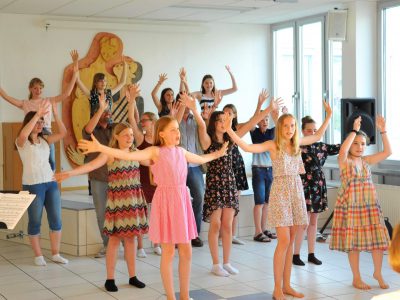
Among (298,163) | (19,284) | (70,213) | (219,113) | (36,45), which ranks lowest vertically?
(19,284)

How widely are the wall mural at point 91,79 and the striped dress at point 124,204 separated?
425cm

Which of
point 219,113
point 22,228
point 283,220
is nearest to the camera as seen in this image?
point 283,220

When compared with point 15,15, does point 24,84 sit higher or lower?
lower

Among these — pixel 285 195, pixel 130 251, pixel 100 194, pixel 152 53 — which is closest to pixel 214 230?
pixel 130 251

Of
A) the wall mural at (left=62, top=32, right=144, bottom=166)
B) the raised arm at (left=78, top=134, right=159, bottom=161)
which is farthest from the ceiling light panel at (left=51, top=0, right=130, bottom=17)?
the raised arm at (left=78, top=134, right=159, bottom=161)

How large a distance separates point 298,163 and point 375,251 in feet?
3.34

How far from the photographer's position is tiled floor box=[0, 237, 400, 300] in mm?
5457

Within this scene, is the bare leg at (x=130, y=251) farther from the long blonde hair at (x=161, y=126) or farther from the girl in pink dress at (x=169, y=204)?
the long blonde hair at (x=161, y=126)

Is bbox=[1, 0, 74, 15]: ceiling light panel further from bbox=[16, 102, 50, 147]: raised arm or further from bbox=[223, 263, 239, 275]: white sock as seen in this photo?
bbox=[223, 263, 239, 275]: white sock

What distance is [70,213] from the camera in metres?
7.18

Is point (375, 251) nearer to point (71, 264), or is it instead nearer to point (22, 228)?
point (71, 264)

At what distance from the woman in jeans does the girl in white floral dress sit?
201cm

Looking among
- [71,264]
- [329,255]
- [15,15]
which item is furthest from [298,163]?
[15,15]

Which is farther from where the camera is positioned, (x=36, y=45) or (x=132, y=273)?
(x=36, y=45)
